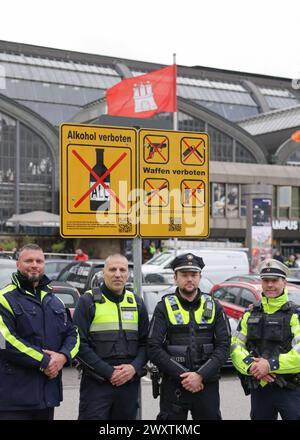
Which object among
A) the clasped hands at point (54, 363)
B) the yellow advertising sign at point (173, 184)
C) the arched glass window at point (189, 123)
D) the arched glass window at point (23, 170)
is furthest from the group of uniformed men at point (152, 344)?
the arched glass window at point (189, 123)

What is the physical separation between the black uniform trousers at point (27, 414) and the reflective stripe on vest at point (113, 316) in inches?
28.0

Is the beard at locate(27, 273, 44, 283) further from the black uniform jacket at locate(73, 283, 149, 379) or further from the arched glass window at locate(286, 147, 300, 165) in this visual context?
the arched glass window at locate(286, 147, 300, 165)

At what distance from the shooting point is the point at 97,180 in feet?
16.9

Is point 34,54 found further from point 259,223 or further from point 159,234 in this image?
point 159,234

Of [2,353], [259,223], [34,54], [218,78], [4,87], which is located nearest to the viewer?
[2,353]

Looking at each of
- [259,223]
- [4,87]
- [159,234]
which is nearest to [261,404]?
[159,234]

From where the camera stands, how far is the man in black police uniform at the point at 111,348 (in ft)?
15.2

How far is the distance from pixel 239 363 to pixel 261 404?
367mm

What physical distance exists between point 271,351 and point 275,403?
402 millimetres

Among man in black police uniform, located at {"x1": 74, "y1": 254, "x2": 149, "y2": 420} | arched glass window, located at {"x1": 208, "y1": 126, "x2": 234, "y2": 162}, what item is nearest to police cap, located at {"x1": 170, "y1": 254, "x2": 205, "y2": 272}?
man in black police uniform, located at {"x1": 74, "y1": 254, "x2": 149, "y2": 420}

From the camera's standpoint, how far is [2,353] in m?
4.34

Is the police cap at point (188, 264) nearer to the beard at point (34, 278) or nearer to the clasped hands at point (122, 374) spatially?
the clasped hands at point (122, 374)

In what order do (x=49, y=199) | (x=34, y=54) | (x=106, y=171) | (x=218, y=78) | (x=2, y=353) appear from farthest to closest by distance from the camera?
(x=218, y=78), (x=34, y=54), (x=49, y=199), (x=106, y=171), (x=2, y=353)

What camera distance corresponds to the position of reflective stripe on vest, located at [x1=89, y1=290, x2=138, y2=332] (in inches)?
187
